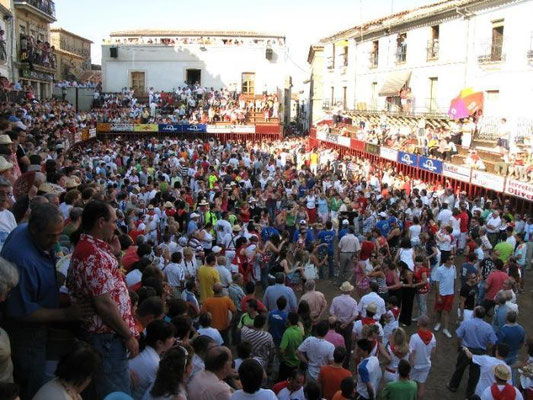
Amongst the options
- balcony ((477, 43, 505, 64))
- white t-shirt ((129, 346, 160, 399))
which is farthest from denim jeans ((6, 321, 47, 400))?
balcony ((477, 43, 505, 64))

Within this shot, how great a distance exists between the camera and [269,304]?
8.33m

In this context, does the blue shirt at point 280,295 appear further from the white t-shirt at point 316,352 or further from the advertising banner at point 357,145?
the advertising banner at point 357,145

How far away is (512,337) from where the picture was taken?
7.59 m

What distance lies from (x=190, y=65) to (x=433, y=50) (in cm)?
2352

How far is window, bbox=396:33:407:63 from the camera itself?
3216 centimetres

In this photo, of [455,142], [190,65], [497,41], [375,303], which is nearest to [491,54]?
[497,41]

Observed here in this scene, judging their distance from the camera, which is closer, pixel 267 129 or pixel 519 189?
pixel 519 189

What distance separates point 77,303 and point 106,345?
0.36m

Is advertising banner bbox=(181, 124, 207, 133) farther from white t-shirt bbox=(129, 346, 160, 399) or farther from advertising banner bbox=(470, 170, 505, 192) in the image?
white t-shirt bbox=(129, 346, 160, 399)

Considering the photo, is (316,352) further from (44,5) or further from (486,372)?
(44,5)

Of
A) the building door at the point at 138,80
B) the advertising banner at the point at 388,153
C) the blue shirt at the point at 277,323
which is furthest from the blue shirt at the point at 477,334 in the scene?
the building door at the point at 138,80

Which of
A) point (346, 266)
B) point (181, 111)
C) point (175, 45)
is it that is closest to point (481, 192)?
point (346, 266)

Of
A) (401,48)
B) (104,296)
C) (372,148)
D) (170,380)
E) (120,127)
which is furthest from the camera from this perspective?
(120,127)

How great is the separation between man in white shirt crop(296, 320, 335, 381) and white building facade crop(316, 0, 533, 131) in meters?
19.0
